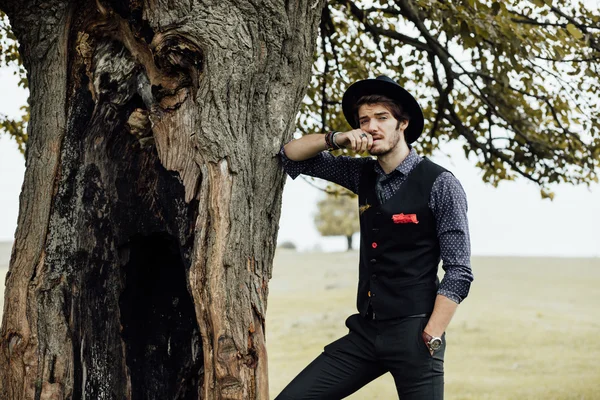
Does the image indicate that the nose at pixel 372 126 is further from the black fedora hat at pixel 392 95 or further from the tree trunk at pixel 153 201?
the tree trunk at pixel 153 201

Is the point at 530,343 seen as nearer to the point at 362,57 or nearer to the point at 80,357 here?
the point at 362,57

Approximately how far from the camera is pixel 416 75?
1070 cm

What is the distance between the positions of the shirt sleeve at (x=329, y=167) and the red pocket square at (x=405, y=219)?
526mm

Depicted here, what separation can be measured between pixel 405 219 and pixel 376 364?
88 cm

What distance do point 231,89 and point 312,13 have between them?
1.00m

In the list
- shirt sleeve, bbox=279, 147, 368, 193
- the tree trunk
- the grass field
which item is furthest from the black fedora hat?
the grass field

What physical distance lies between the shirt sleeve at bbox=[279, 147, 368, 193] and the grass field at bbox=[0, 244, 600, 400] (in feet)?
22.8

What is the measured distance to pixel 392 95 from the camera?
437cm

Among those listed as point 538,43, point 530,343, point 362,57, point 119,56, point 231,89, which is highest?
point 362,57

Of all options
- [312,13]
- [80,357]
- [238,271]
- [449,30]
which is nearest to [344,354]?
[238,271]

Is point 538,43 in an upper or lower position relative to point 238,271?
upper

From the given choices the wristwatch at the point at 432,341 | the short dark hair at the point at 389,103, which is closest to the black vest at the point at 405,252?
the wristwatch at the point at 432,341

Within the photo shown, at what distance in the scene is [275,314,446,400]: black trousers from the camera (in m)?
3.98

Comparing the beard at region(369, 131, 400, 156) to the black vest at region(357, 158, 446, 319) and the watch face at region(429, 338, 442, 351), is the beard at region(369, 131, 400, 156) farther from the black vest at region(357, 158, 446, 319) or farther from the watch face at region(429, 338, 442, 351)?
the watch face at region(429, 338, 442, 351)
